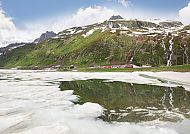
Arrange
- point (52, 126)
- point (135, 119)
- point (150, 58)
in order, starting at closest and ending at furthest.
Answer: point (52, 126) < point (135, 119) < point (150, 58)

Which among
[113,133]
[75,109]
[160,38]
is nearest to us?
[113,133]

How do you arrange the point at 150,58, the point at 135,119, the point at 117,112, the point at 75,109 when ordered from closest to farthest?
the point at 135,119 → the point at 117,112 → the point at 75,109 → the point at 150,58

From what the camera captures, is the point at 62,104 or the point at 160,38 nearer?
the point at 62,104

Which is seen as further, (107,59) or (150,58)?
(107,59)

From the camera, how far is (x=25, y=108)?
86.5 feet

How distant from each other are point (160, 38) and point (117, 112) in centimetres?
14922

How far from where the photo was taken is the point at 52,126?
18.6m

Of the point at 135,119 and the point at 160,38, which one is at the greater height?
the point at 160,38

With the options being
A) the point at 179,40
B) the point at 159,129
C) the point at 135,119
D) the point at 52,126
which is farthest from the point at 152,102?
the point at 179,40

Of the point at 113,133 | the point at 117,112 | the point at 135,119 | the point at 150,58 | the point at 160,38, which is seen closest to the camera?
the point at 113,133

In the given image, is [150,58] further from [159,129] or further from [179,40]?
[159,129]

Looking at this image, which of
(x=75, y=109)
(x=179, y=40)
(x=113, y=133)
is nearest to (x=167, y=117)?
(x=113, y=133)

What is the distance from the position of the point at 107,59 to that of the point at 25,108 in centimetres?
14934

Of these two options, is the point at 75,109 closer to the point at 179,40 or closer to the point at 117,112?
the point at 117,112
